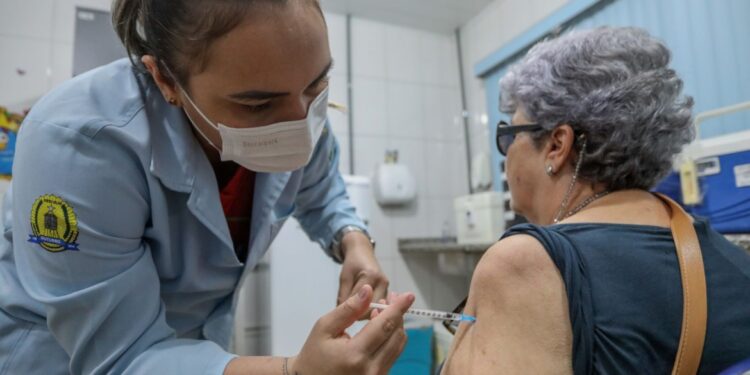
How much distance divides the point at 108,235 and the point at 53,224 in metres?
0.07

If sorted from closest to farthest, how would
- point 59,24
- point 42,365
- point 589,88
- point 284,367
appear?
point 284,367 < point 42,365 < point 589,88 < point 59,24

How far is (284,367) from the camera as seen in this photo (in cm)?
61

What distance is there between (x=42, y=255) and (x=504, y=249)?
676 millimetres

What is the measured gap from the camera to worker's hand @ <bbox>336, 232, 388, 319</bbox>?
38.2 inches

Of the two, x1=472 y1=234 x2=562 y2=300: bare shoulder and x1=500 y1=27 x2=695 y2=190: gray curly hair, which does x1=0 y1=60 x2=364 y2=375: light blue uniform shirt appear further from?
x1=500 y1=27 x2=695 y2=190: gray curly hair

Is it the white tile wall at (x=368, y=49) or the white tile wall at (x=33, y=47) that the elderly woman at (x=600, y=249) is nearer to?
the white tile wall at (x=368, y=49)

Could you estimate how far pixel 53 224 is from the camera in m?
0.64

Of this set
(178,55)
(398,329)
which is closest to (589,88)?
(398,329)

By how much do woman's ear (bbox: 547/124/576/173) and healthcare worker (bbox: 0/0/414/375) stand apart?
466 millimetres

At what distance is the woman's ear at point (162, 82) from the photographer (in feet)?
2.37

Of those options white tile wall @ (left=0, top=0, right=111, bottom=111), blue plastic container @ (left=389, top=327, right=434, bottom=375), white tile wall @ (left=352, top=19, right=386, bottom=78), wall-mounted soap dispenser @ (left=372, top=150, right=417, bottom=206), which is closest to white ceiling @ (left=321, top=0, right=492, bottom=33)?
white tile wall @ (left=352, top=19, right=386, bottom=78)

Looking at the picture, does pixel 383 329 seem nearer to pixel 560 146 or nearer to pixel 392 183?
pixel 560 146

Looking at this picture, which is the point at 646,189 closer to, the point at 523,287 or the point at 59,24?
the point at 523,287

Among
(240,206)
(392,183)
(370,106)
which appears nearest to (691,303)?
(240,206)
